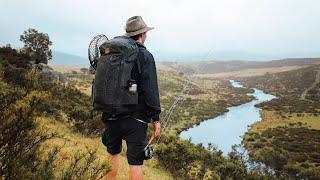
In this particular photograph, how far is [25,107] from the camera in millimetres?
3812

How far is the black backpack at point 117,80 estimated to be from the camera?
425cm

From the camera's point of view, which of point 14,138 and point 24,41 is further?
→ point 24,41

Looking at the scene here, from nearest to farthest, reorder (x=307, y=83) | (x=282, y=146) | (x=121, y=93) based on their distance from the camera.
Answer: (x=121, y=93) < (x=282, y=146) < (x=307, y=83)

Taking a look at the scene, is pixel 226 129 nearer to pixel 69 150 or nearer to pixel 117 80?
pixel 69 150

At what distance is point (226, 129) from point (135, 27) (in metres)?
78.2

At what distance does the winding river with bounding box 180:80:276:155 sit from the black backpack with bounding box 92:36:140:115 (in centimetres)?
5528

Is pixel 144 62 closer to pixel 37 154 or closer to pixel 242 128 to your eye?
pixel 37 154

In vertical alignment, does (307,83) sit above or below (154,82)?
below

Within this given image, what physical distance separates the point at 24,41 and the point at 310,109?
268ft

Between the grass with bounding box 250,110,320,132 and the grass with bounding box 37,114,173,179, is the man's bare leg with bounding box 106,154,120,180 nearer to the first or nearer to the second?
the grass with bounding box 37,114,173,179

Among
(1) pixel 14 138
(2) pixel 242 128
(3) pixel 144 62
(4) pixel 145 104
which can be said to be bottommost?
(2) pixel 242 128

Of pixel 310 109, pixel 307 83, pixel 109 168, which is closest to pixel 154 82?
pixel 109 168

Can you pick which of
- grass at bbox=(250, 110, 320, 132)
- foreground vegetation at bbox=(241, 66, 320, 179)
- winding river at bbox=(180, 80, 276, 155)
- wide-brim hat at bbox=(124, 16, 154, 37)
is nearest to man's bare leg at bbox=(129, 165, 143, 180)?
wide-brim hat at bbox=(124, 16, 154, 37)

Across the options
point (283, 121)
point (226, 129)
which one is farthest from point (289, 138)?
point (283, 121)
